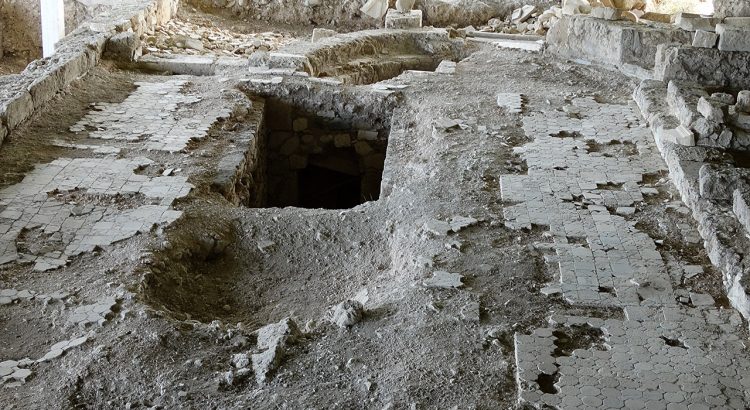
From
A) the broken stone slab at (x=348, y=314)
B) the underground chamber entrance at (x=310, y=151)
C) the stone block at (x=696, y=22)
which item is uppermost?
the stone block at (x=696, y=22)

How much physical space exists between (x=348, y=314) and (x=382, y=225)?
4.55ft

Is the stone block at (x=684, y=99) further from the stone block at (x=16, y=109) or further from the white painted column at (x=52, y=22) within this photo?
the white painted column at (x=52, y=22)

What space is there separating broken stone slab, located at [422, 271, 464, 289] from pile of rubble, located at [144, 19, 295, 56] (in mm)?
5802

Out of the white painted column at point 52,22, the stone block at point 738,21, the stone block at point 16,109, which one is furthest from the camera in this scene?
the white painted column at point 52,22

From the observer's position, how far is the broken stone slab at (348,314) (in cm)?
415

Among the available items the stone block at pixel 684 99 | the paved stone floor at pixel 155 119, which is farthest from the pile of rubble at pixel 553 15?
the paved stone floor at pixel 155 119

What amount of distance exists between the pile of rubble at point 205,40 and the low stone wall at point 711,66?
4294 mm

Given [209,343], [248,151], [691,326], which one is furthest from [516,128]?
[209,343]

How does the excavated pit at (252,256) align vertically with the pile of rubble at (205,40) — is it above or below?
below

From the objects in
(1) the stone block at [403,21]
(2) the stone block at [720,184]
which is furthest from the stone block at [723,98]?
(1) the stone block at [403,21]

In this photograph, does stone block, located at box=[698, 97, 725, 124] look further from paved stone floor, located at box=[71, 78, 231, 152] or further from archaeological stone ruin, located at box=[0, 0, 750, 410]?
paved stone floor, located at box=[71, 78, 231, 152]

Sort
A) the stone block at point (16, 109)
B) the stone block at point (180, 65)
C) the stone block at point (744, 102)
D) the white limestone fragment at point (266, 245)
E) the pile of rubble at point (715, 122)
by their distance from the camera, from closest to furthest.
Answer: the white limestone fragment at point (266, 245), the pile of rubble at point (715, 122), the stone block at point (16, 109), the stone block at point (744, 102), the stone block at point (180, 65)

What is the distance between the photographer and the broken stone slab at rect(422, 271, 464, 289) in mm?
4473

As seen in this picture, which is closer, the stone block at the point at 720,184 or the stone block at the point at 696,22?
the stone block at the point at 720,184
